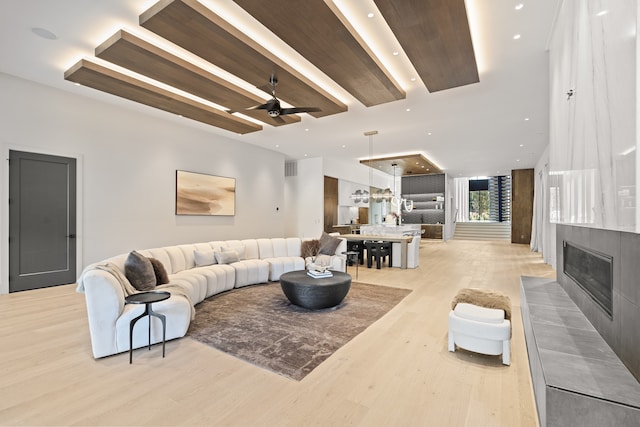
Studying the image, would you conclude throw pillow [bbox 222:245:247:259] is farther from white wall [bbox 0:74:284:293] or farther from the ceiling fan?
the ceiling fan

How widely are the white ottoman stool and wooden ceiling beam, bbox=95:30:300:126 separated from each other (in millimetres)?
4071

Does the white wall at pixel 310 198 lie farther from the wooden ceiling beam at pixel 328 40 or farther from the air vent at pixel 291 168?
the wooden ceiling beam at pixel 328 40

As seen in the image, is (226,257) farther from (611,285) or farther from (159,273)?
(611,285)

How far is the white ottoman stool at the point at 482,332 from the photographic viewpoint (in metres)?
2.65

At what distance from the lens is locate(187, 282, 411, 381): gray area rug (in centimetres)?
282

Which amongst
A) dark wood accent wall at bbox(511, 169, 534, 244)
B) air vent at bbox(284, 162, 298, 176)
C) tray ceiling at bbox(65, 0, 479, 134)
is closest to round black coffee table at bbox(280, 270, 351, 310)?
tray ceiling at bbox(65, 0, 479, 134)

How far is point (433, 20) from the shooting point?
311 cm

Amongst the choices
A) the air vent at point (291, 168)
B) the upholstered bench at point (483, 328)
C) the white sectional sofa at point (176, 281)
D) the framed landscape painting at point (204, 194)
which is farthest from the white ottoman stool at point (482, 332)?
the air vent at point (291, 168)

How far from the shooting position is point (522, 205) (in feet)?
42.9

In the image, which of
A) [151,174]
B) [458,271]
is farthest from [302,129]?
[458,271]

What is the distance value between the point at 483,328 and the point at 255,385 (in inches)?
80.0

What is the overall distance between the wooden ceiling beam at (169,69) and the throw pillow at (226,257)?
2.50 m

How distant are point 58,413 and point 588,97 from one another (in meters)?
4.32

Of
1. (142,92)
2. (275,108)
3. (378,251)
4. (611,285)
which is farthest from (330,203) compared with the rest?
(611,285)
